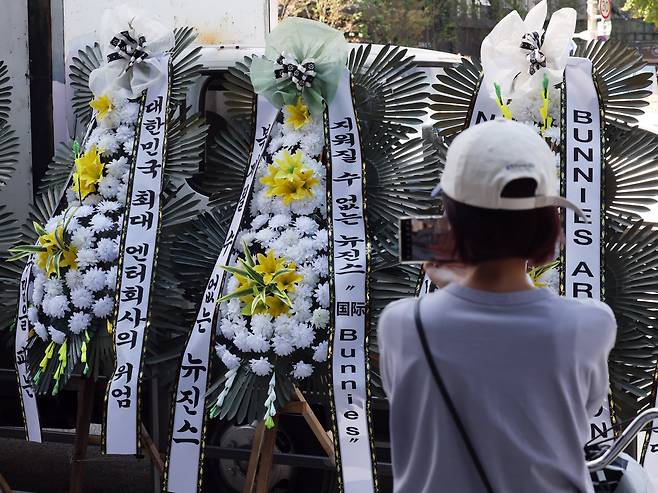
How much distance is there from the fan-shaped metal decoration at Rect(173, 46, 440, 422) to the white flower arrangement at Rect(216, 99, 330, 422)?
95 mm

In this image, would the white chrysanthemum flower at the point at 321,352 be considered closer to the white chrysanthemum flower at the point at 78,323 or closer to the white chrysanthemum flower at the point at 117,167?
the white chrysanthemum flower at the point at 78,323

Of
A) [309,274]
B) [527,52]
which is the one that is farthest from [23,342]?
[527,52]

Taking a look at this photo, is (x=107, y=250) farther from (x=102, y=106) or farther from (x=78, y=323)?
(x=102, y=106)

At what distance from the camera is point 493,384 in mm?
1814

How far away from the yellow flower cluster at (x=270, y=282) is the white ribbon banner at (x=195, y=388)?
0.44 feet

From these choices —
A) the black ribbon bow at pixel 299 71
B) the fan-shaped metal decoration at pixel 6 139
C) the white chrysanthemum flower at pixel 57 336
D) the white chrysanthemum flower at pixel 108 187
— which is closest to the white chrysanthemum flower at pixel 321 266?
the black ribbon bow at pixel 299 71

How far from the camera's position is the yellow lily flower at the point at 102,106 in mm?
4266

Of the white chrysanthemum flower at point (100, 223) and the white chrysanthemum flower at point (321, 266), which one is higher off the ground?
the white chrysanthemum flower at point (100, 223)

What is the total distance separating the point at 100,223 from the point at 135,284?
269 mm

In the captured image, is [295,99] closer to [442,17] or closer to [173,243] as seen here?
[173,243]

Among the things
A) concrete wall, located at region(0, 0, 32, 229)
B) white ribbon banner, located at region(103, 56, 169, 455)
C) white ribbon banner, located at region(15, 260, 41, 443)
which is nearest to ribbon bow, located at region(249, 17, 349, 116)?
white ribbon banner, located at region(103, 56, 169, 455)

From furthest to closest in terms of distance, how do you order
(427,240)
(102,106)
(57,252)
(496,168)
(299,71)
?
(102,106), (57,252), (299,71), (427,240), (496,168)

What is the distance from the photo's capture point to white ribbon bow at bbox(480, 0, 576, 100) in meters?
3.75

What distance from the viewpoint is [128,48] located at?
4.26 m
